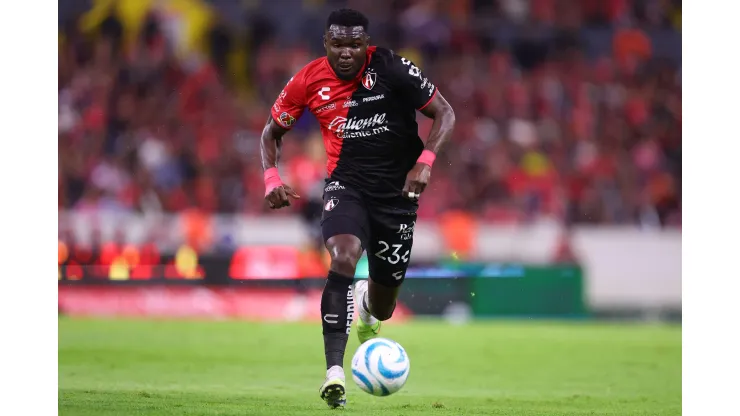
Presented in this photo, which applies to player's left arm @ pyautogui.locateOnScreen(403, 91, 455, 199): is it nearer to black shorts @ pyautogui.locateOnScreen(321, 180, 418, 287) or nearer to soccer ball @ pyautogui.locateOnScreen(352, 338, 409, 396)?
black shorts @ pyautogui.locateOnScreen(321, 180, 418, 287)

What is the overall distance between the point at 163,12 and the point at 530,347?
36.3 ft

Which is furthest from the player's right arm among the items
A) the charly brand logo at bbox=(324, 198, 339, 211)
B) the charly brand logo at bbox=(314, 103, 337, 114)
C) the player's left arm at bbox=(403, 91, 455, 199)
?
the player's left arm at bbox=(403, 91, 455, 199)

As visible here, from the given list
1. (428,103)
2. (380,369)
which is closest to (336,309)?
(380,369)

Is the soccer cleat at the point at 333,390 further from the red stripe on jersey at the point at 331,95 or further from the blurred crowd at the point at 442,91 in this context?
the blurred crowd at the point at 442,91

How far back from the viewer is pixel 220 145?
19.6m

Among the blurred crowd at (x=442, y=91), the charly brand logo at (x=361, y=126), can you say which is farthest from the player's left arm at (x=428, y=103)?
the blurred crowd at (x=442, y=91)

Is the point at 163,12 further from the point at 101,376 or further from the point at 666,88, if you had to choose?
the point at 101,376

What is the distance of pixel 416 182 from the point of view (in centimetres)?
808

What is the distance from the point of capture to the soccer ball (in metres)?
7.91

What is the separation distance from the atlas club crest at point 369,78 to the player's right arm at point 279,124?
0.46 meters

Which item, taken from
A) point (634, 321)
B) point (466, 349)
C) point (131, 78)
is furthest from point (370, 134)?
point (131, 78)

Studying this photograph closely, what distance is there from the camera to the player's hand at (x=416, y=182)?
8.07m
